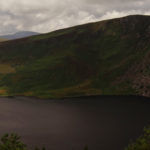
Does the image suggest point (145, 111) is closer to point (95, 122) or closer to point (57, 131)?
point (95, 122)

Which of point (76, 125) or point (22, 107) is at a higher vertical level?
point (22, 107)

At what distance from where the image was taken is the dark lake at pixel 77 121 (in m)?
78.4

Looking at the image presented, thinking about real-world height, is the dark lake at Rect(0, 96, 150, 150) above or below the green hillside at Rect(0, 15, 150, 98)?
below

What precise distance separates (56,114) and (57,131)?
2408 centimetres

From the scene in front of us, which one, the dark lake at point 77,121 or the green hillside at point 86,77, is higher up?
the green hillside at point 86,77

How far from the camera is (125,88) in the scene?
16288 centimetres

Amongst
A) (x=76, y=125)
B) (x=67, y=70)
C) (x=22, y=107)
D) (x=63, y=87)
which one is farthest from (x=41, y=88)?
(x=76, y=125)

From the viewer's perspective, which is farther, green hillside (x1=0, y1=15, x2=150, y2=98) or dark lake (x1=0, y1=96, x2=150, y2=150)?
green hillside (x1=0, y1=15, x2=150, y2=98)

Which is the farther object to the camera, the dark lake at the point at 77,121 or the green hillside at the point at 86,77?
the green hillside at the point at 86,77

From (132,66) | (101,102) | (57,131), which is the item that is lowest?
(57,131)

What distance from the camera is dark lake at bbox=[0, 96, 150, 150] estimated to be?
7844cm

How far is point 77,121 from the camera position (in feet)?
337

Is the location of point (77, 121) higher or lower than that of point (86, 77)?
lower

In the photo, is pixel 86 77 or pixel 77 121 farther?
pixel 86 77
